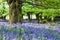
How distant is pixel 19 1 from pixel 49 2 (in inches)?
133

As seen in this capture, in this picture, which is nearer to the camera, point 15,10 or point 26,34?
point 26,34

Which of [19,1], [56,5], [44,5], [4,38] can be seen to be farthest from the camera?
[56,5]

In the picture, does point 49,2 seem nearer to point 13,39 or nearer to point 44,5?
point 44,5

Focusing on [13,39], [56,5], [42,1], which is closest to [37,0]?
[42,1]

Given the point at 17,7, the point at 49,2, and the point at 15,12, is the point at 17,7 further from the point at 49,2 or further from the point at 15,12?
the point at 49,2

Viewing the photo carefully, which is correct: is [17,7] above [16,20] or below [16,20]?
above

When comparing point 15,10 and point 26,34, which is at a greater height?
point 26,34

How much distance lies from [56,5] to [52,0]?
0.63 metres

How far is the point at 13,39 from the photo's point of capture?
370cm

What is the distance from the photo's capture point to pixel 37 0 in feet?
48.9

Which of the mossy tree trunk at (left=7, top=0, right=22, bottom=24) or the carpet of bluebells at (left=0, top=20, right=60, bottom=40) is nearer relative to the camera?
the carpet of bluebells at (left=0, top=20, right=60, bottom=40)

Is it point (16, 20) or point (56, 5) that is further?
point (56, 5)

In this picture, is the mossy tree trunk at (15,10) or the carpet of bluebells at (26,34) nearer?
the carpet of bluebells at (26,34)

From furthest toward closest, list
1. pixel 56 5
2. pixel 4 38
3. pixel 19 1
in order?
pixel 56 5 < pixel 19 1 < pixel 4 38
